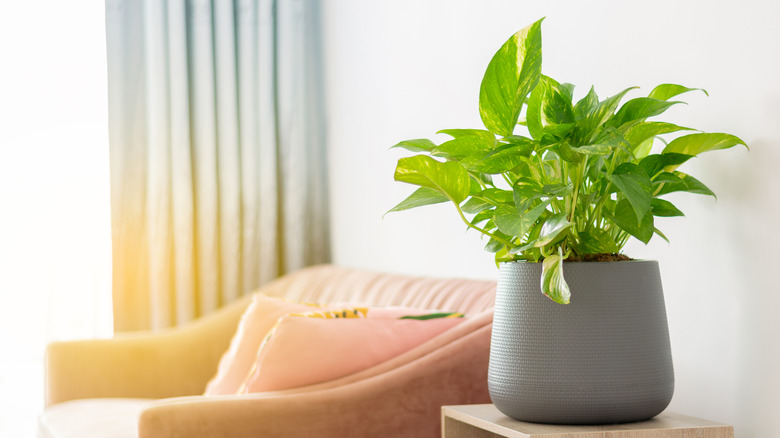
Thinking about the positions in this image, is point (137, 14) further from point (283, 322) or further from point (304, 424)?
point (304, 424)

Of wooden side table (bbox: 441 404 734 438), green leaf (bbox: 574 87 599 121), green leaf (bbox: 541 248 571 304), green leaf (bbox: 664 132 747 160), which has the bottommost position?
wooden side table (bbox: 441 404 734 438)

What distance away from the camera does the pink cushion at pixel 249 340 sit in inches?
76.8

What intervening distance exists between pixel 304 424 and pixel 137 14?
2.19 metres

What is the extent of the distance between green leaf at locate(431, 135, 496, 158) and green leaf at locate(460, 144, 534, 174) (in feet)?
0.10

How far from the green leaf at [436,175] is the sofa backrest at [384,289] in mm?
560

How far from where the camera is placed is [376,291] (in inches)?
86.5

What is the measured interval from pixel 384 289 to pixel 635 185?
1236mm

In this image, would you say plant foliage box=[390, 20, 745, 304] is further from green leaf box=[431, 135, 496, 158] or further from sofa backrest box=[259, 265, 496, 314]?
sofa backrest box=[259, 265, 496, 314]

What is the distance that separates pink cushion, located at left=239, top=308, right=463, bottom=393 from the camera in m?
1.42

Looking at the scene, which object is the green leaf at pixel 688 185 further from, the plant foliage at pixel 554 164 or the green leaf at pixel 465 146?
the green leaf at pixel 465 146

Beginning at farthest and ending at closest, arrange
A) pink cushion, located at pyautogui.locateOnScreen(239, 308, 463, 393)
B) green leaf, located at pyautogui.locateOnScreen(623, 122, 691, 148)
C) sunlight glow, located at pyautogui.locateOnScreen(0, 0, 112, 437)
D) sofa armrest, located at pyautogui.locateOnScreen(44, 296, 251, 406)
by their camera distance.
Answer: sunlight glow, located at pyautogui.locateOnScreen(0, 0, 112, 437) < sofa armrest, located at pyautogui.locateOnScreen(44, 296, 251, 406) < pink cushion, located at pyautogui.locateOnScreen(239, 308, 463, 393) < green leaf, located at pyautogui.locateOnScreen(623, 122, 691, 148)

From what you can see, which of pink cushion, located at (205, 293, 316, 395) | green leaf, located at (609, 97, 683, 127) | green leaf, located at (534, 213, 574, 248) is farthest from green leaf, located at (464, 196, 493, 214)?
pink cushion, located at (205, 293, 316, 395)

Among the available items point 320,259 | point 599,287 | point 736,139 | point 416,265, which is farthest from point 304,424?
point 320,259

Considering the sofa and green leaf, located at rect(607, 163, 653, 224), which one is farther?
the sofa
